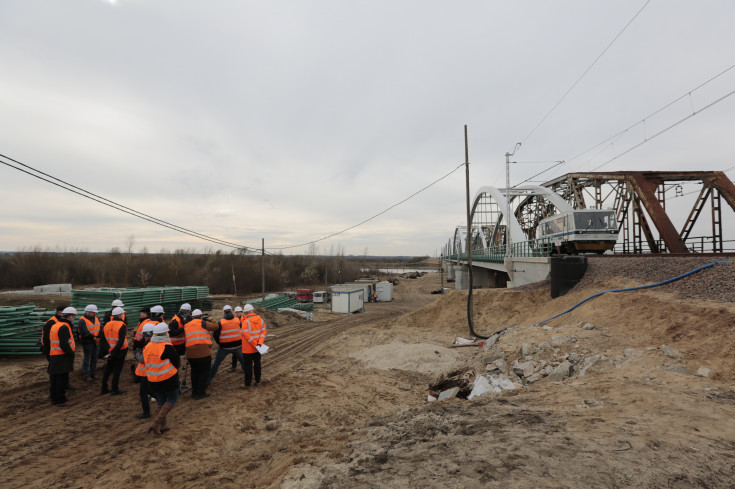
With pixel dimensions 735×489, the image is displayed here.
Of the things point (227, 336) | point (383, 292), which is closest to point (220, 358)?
point (227, 336)

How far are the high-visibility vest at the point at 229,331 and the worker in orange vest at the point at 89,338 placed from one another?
2.92 meters

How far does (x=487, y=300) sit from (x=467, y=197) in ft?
20.7

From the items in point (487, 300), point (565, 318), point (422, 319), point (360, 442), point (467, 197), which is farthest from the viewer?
point (422, 319)

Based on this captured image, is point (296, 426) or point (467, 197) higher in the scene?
point (467, 197)

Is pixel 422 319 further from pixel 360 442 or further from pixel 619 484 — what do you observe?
pixel 619 484

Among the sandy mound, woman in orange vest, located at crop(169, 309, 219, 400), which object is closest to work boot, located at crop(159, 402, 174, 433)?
woman in orange vest, located at crop(169, 309, 219, 400)

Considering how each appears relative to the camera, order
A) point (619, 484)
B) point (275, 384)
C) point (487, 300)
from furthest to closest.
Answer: point (487, 300) → point (275, 384) → point (619, 484)

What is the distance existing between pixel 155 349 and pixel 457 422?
15.8 feet

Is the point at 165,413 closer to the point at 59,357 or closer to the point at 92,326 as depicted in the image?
the point at 59,357

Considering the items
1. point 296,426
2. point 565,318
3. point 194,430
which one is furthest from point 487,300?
point 194,430

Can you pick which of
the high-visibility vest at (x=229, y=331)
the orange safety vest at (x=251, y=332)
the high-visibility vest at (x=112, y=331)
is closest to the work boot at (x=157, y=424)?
the orange safety vest at (x=251, y=332)

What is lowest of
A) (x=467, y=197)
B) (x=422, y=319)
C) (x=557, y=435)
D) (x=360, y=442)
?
(x=422, y=319)

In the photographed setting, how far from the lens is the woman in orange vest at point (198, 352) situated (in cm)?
715

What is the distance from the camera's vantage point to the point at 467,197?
15.0m
